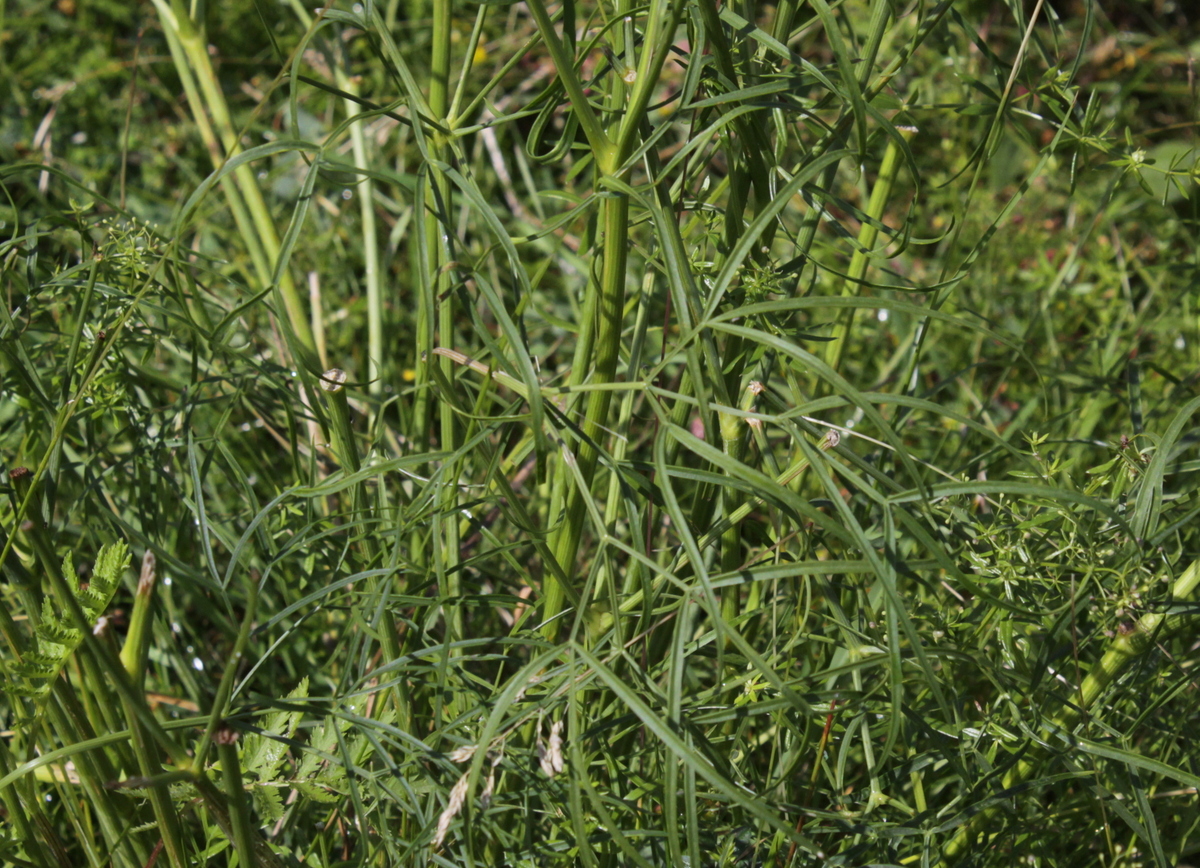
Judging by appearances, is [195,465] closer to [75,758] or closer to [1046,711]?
[75,758]

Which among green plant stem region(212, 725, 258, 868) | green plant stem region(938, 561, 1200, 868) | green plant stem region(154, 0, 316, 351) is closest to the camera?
green plant stem region(212, 725, 258, 868)

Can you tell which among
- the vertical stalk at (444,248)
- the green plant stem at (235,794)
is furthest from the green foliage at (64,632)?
the vertical stalk at (444,248)

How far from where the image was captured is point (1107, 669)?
0.75 meters

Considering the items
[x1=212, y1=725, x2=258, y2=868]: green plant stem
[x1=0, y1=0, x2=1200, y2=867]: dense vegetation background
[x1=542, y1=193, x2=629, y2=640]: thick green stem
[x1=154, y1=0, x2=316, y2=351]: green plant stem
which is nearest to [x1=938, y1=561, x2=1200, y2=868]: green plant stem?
[x1=0, y1=0, x2=1200, y2=867]: dense vegetation background

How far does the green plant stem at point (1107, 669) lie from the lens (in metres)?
0.74

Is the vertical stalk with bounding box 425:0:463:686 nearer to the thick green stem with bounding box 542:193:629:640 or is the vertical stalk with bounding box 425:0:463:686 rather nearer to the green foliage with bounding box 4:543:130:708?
the thick green stem with bounding box 542:193:629:640

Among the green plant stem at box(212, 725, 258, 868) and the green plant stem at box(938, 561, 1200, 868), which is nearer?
→ the green plant stem at box(212, 725, 258, 868)

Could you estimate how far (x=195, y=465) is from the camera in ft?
2.46

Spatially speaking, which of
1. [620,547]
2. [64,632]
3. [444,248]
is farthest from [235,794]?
[444,248]

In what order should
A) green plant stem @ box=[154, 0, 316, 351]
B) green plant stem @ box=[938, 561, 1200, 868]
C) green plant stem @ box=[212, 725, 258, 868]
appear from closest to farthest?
green plant stem @ box=[212, 725, 258, 868] → green plant stem @ box=[938, 561, 1200, 868] → green plant stem @ box=[154, 0, 316, 351]

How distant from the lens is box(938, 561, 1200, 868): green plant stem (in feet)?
2.42

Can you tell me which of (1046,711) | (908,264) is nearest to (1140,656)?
(1046,711)

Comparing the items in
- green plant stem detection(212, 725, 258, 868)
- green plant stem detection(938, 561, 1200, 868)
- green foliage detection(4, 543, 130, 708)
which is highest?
green foliage detection(4, 543, 130, 708)

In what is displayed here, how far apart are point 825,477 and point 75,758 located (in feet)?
1.86
